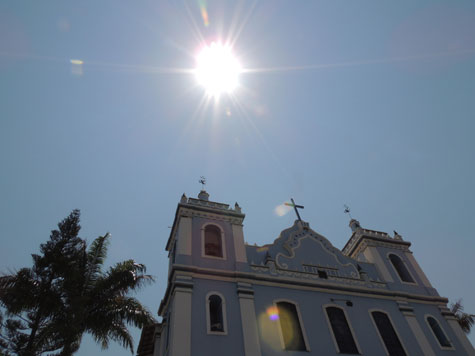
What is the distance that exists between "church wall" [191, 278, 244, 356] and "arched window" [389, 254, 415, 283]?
11.3m

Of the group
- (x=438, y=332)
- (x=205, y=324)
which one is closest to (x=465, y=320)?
(x=438, y=332)

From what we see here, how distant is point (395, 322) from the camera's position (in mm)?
17062

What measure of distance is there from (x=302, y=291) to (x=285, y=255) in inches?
91.3

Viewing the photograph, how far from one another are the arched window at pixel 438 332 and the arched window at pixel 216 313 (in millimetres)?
11397

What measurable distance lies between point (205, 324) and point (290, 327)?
12.7 feet

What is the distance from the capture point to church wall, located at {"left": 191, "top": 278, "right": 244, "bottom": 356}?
42.8 feet

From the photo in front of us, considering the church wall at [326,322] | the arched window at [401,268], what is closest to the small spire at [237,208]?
the church wall at [326,322]

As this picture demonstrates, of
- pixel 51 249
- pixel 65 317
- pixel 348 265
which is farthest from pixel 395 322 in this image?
pixel 51 249

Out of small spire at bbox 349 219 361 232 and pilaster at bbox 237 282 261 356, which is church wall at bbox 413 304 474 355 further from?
pilaster at bbox 237 282 261 356

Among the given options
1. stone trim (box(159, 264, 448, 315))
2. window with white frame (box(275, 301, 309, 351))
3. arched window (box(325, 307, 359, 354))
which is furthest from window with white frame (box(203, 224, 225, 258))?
arched window (box(325, 307, 359, 354))

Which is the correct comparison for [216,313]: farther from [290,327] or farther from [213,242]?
[213,242]

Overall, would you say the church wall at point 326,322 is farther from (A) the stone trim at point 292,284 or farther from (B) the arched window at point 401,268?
(B) the arched window at point 401,268

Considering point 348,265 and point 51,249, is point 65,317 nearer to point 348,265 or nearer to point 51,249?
point 51,249

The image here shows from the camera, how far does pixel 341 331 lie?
15664 millimetres
